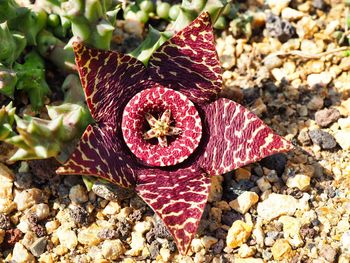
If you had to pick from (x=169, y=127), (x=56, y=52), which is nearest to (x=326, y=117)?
(x=169, y=127)

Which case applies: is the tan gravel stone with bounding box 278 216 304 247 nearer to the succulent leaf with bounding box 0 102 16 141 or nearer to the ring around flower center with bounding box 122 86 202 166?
the ring around flower center with bounding box 122 86 202 166

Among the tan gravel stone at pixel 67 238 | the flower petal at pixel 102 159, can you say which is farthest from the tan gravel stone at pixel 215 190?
the tan gravel stone at pixel 67 238

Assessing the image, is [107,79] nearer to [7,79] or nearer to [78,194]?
[7,79]

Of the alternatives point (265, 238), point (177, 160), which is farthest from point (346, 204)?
point (177, 160)

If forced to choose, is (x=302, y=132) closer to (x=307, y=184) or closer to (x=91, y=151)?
(x=307, y=184)

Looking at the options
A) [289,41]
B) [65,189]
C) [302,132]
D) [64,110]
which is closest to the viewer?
[64,110]

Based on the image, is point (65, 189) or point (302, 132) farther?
point (302, 132)

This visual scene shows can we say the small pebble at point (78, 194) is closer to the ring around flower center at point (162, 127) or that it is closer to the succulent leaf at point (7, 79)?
the ring around flower center at point (162, 127)
